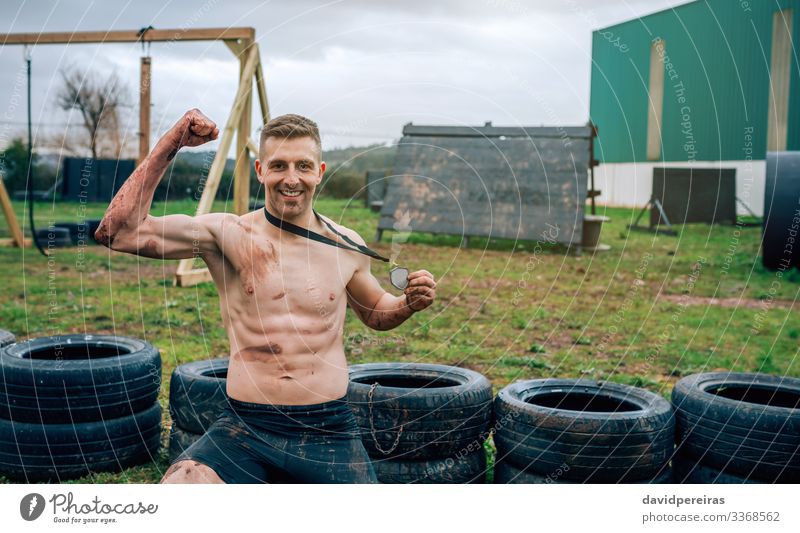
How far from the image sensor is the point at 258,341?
10.8ft

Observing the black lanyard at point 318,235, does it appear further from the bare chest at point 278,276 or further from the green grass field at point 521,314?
the green grass field at point 521,314

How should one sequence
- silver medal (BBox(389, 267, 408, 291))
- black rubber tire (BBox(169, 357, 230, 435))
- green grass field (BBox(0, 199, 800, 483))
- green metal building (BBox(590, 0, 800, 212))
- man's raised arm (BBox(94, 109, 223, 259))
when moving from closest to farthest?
1. man's raised arm (BBox(94, 109, 223, 259))
2. silver medal (BBox(389, 267, 408, 291))
3. black rubber tire (BBox(169, 357, 230, 435))
4. green grass field (BBox(0, 199, 800, 483))
5. green metal building (BBox(590, 0, 800, 212))

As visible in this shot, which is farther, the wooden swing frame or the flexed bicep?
the wooden swing frame

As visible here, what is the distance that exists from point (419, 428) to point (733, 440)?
5.45 feet

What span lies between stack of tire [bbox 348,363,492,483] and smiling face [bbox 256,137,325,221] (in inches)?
51.9

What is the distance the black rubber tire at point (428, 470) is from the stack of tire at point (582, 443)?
0.18m

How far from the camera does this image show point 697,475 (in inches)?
165

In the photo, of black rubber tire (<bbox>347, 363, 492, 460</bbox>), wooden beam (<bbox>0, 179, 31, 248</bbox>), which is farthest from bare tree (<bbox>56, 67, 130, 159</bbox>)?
black rubber tire (<bbox>347, 363, 492, 460</bbox>)

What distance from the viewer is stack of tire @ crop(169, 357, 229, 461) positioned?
14.8 feet

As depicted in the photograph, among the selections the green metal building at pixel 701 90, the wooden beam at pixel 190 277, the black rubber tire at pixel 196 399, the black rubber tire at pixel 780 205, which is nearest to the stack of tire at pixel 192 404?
the black rubber tire at pixel 196 399

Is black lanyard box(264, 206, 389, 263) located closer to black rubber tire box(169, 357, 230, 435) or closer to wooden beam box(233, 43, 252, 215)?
black rubber tire box(169, 357, 230, 435)

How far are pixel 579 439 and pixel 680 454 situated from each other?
78 cm

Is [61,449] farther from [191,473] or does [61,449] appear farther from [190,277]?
[190,277]
